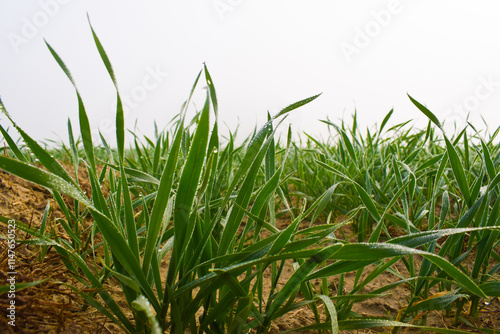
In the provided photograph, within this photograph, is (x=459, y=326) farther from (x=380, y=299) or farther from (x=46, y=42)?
(x=46, y=42)

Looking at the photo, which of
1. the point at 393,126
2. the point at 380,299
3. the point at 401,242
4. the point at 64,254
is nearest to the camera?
the point at 401,242

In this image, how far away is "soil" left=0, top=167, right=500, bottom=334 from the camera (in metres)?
0.53

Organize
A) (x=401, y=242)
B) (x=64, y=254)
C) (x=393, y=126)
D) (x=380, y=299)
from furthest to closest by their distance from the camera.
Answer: (x=393, y=126) → (x=380, y=299) → (x=64, y=254) → (x=401, y=242)

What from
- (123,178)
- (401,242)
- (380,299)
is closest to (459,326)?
(380,299)

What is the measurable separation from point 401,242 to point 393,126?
116 cm

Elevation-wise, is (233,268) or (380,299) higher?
(233,268)

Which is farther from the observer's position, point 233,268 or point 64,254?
point 64,254

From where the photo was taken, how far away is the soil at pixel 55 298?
533 millimetres

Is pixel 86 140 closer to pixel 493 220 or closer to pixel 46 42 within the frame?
pixel 46 42

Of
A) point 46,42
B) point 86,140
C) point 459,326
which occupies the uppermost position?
point 46,42

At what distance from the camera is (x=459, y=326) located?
759 millimetres

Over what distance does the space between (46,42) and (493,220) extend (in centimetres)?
87

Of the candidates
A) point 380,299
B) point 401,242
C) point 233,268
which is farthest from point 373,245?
point 380,299

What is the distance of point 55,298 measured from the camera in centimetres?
75
